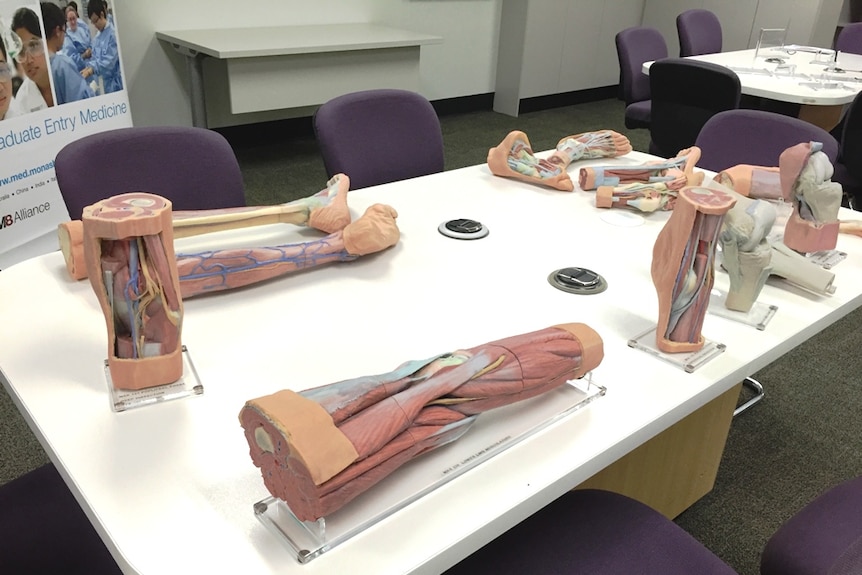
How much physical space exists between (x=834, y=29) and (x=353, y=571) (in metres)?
6.06

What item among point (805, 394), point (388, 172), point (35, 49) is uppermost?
point (35, 49)

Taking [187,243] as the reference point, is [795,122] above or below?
above

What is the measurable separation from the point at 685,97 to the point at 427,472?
100 inches

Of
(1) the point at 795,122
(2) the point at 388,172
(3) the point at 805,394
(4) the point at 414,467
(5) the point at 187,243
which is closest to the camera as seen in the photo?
(4) the point at 414,467

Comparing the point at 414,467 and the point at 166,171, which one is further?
the point at 166,171

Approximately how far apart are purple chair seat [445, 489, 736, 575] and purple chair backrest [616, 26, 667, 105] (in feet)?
9.89

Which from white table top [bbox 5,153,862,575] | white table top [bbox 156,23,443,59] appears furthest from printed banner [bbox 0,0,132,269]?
white table top [bbox 5,153,862,575]

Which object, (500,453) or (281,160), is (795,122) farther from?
(281,160)

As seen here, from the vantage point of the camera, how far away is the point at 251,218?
4.30 ft

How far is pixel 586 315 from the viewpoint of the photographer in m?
1.16

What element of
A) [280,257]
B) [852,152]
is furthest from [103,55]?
[852,152]

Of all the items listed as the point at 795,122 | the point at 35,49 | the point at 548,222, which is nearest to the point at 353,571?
the point at 548,222

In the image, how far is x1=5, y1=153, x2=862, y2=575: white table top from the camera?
0.71 metres

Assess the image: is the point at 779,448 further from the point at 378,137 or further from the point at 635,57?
the point at 635,57
